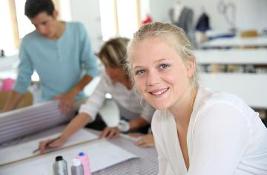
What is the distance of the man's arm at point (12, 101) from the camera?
164 cm

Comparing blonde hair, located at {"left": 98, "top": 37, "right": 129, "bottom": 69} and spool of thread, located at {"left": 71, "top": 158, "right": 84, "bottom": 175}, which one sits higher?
blonde hair, located at {"left": 98, "top": 37, "right": 129, "bottom": 69}

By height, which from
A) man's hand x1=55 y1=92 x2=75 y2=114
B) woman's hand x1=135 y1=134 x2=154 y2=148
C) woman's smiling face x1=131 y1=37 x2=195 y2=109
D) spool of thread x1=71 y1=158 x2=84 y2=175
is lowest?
woman's hand x1=135 y1=134 x2=154 y2=148

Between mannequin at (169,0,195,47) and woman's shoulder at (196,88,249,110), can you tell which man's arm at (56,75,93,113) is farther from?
mannequin at (169,0,195,47)

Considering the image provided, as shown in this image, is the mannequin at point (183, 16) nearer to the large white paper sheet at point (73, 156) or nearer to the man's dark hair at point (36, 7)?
the man's dark hair at point (36, 7)

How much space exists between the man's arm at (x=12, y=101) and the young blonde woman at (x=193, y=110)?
952mm

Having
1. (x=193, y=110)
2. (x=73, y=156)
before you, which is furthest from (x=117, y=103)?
(x=193, y=110)

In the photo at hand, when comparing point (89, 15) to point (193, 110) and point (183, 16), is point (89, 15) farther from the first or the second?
point (183, 16)

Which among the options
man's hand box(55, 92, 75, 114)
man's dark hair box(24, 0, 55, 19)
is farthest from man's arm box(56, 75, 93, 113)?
man's dark hair box(24, 0, 55, 19)

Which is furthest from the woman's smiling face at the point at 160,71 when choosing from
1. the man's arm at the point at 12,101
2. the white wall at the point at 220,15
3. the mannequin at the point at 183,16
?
the mannequin at the point at 183,16

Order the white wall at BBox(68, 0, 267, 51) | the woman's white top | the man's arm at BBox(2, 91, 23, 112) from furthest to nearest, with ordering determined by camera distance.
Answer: the white wall at BBox(68, 0, 267, 51), the man's arm at BBox(2, 91, 23, 112), the woman's white top

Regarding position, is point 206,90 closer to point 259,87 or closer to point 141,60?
point 141,60

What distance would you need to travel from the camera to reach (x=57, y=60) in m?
1.75

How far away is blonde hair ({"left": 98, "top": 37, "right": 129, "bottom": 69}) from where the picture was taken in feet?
4.82

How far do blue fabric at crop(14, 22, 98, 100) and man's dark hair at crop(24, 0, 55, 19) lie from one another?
127mm
